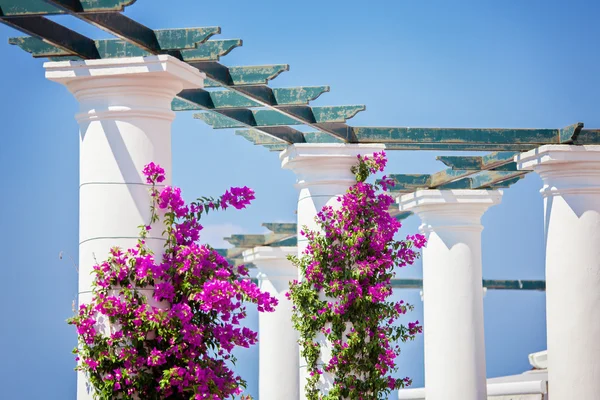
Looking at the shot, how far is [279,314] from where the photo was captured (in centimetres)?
2275

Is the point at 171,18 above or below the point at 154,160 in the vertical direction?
above

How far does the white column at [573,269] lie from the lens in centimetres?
1573

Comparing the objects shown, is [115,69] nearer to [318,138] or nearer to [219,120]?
[219,120]

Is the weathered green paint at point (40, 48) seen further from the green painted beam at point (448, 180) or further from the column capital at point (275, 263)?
the column capital at point (275, 263)

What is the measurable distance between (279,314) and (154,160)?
39.8ft

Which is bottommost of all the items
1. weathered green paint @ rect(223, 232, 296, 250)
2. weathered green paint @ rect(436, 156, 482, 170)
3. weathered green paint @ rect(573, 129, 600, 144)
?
weathered green paint @ rect(223, 232, 296, 250)

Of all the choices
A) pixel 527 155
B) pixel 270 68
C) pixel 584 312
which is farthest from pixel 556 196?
pixel 270 68

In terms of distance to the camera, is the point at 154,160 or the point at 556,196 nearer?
the point at 154,160

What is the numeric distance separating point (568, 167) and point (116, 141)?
308 inches

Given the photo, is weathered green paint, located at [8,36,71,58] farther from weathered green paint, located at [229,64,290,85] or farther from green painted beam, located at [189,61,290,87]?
weathered green paint, located at [229,64,290,85]

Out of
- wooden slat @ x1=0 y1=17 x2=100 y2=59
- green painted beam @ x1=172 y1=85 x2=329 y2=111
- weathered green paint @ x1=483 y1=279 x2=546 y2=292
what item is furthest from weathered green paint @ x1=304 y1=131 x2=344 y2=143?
weathered green paint @ x1=483 y1=279 x2=546 y2=292

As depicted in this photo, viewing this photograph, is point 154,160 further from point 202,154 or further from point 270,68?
point 202,154

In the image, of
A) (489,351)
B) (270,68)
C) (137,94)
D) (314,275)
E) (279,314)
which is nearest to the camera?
(137,94)

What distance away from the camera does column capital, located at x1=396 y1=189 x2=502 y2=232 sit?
1973 cm
